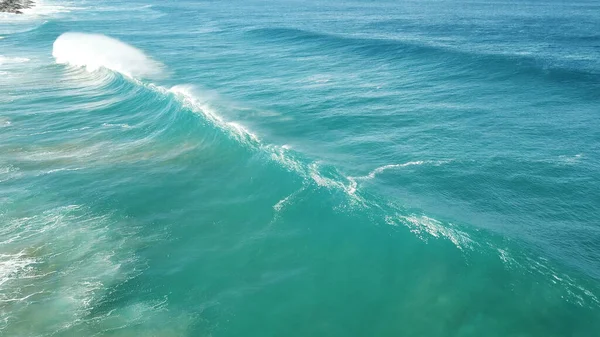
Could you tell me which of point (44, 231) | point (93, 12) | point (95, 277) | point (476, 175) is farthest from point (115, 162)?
point (93, 12)

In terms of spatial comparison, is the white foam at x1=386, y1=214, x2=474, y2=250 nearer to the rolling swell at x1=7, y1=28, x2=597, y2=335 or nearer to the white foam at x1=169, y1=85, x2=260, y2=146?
the rolling swell at x1=7, y1=28, x2=597, y2=335

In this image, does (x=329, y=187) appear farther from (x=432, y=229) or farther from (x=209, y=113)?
(x=209, y=113)

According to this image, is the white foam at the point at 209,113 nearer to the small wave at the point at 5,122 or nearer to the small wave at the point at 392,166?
the small wave at the point at 392,166

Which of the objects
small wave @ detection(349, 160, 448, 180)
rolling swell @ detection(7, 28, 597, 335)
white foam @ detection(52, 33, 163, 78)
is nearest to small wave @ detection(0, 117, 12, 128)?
rolling swell @ detection(7, 28, 597, 335)

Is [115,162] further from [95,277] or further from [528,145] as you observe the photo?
[528,145]

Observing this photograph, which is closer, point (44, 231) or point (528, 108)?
point (44, 231)

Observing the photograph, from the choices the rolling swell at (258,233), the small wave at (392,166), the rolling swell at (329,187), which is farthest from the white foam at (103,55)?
the small wave at (392,166)

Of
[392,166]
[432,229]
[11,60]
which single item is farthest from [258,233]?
[11,60]
